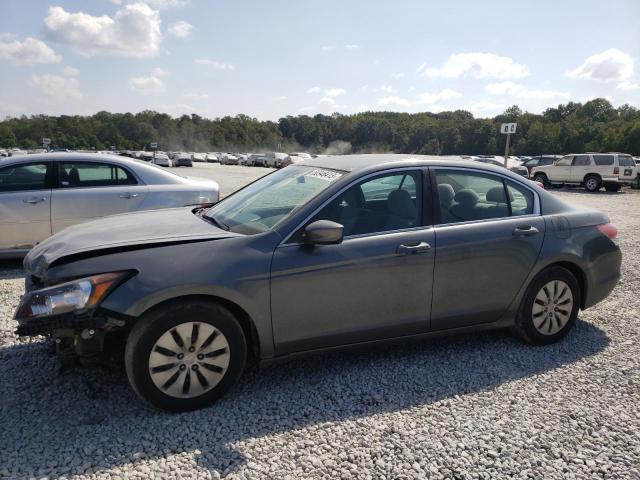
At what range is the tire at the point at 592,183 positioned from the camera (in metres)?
23.3

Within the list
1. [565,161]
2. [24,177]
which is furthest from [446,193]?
[565,161]

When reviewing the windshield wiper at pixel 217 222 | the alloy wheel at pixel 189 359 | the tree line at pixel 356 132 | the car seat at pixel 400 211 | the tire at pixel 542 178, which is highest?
the tree line at pixel 356 132

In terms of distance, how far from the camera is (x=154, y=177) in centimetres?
700

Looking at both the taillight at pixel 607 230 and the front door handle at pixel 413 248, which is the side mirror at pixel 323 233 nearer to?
the front door handle at pixel 413 248

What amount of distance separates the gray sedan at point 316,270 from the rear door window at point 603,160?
70.7ft

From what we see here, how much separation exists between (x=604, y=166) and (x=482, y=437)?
24.0 metres

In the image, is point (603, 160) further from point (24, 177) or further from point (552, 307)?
point (24, 177)

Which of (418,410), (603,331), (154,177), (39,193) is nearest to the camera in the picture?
(418,410)

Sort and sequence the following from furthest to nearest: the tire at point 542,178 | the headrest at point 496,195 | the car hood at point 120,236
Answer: the tire at point 542,178 → the headrest at point 496,195 → the car hood at point 120,236

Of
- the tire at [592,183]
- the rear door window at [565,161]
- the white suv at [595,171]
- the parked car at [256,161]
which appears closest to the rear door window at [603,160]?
the white suv at [595,171]

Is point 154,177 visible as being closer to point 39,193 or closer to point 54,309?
point 39,193

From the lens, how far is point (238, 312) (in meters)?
3.15

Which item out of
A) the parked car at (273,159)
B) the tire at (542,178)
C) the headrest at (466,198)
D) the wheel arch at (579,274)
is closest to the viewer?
the headrest at (466,198)

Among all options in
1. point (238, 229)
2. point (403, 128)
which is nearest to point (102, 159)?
point (238, 229)
